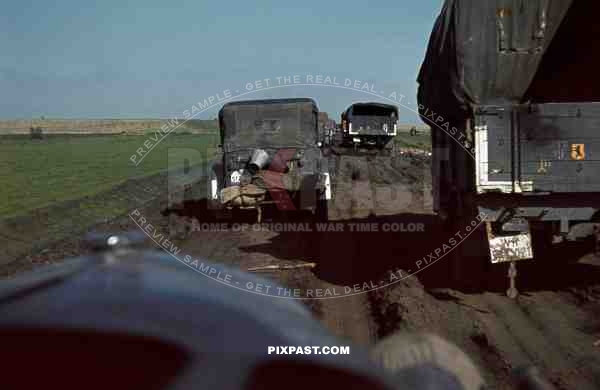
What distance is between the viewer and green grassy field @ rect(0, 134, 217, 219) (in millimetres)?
20219

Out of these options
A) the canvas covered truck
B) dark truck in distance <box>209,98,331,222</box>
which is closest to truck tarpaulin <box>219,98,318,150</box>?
dark truck in distance <box>209,98,331,222</box>

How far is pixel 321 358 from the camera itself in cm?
149

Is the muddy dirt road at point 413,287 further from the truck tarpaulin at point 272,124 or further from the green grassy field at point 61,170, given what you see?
the green grassy field at point 61,170

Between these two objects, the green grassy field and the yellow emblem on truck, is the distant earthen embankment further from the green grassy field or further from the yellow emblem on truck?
the yellow emblem on truck

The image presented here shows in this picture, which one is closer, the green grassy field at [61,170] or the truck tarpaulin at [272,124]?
the truck tarpaulin at [272,124]

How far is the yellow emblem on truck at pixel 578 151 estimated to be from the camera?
23.9 ft

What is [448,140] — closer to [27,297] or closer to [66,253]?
[66,253]

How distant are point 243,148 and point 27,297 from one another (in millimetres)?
13880

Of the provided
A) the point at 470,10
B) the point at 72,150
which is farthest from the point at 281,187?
the point at 72,150

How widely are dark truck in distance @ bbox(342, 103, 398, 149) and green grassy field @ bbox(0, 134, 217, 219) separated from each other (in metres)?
8.32

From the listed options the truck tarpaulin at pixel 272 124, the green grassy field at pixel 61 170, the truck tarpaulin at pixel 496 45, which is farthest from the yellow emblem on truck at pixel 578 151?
the green grassy field at pixel 61 170

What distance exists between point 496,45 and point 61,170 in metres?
25.7

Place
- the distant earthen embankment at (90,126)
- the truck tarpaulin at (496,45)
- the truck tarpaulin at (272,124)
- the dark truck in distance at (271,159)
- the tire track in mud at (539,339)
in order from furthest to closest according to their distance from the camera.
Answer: the distant earthen embankment at (90,126), the truck tarpaulin at (272,124), the dark truck in distance at (271,159), the truck tarpaulin at (496,45), the tire track in mud at (539,339)

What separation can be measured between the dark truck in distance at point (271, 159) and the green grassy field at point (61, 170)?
18.5ft
